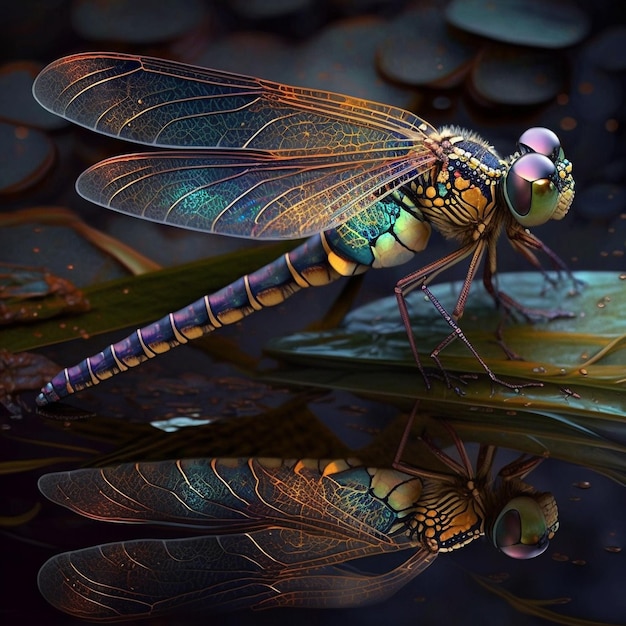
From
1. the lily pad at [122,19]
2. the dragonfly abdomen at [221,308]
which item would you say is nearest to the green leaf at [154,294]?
the dragonfly abdomen at [221,308]

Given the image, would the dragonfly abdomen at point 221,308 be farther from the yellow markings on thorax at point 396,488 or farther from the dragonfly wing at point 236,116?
the yellow markings on thorax at point 396,488

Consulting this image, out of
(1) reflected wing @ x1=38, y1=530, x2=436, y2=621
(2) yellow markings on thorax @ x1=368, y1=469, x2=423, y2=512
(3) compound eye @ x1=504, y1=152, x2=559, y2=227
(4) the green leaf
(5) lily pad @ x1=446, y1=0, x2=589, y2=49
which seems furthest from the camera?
(5) lily pad @ x1=446, y1=0, x2=589, y2=49

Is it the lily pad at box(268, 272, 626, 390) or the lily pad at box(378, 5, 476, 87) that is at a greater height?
the lily pad at box(378, 5, 476, 87)

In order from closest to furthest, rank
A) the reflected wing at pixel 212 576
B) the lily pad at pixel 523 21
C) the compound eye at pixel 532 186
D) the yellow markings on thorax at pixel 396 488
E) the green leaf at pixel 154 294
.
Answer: the reflected wing at pixel 212 576, the yellow markings on thorax at pixel 396 488, the compound eye at pixel 532 186, the green leaf at pixel 154 294, the lily pad at pixel 523 21

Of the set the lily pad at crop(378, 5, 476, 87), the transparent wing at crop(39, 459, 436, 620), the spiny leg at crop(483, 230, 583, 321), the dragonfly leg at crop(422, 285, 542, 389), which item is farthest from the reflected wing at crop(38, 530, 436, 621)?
the lily pad at crop(378, 5, 476, 87)

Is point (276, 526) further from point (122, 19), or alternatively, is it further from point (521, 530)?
point (122, 19)

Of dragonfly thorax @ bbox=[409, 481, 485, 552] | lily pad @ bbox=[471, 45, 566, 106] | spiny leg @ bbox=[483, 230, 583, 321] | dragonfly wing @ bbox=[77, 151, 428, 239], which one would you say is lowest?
dragonfly thorax @ bbox=[409, 481, 485, 552]

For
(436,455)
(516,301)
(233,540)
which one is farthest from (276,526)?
(516,301)

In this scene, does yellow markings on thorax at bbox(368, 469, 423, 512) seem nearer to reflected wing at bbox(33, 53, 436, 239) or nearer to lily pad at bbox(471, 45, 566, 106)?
reflected wing at bbox(33, 53, 436, 239)
